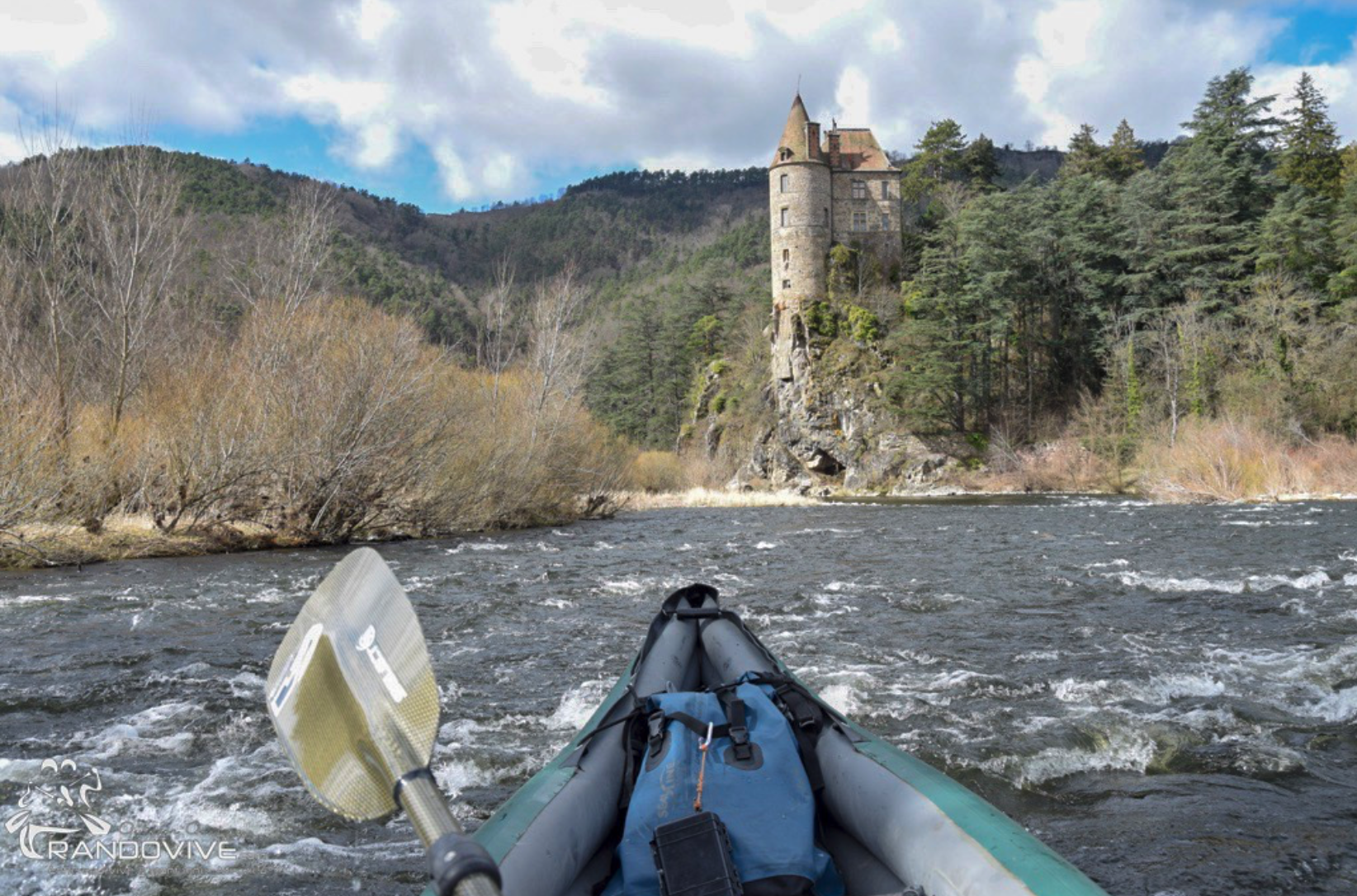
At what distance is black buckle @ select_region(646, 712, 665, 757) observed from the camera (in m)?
2.91

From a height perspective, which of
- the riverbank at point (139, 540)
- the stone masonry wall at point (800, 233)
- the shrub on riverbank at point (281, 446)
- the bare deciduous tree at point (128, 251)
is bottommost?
the riverbank at point (139, 540)

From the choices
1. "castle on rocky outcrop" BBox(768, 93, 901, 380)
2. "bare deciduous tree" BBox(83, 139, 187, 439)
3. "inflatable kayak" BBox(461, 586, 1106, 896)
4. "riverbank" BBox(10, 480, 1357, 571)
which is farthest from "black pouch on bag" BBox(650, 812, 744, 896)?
"castle on rocky outcrop" BBox(768, 93, 901, 380)

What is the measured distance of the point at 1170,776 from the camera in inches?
166

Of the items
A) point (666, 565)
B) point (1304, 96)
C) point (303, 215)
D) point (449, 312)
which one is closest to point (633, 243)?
point (449, 312)

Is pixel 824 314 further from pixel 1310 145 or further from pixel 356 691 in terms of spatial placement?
pixel 356 691

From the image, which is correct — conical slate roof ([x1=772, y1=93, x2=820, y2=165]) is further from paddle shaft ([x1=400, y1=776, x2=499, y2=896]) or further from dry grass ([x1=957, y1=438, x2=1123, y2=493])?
paddle shaft ([x1=400, y1=776, x2=499, y2=896])

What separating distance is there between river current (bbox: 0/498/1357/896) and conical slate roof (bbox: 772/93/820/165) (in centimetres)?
3927

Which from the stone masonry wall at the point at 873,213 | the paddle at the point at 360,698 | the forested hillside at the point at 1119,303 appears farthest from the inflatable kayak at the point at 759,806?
the stone masonry wall at the point at 873,213

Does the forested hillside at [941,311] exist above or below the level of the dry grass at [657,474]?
above

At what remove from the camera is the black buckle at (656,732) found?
2912mm

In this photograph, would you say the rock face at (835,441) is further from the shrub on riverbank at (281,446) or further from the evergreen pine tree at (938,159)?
the shrub on riverbank at (281,446)

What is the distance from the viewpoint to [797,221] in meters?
47.4

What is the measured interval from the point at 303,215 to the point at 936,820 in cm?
2123

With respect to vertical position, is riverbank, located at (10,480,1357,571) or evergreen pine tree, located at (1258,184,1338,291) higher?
evergreen pine tree, located at (1258,184,1338,291)
